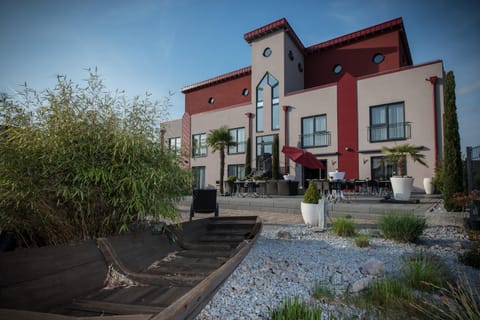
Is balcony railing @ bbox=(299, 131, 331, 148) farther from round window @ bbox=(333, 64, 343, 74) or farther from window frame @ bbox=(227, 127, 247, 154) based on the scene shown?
round window @ bbox=(333, 64, 343, 74)

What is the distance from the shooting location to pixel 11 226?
7.11 feet

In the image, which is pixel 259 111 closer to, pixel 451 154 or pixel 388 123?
pixel 388 123

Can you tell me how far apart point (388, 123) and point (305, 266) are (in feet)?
39.2

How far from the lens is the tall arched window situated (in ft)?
53.3

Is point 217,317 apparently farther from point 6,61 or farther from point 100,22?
point 100,22

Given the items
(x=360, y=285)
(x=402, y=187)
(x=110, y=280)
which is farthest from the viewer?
(x=402, y=187)

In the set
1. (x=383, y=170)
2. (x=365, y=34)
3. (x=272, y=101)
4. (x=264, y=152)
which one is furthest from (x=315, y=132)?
(x=365, y=34)

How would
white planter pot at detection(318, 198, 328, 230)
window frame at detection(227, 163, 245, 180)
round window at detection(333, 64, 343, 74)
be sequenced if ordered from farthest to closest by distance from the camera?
window frame at detection(227, 163, 245, 180) → round window at detection(333, 64, 343, 74) → white planter pot at detection(318, 198, 328, 230)

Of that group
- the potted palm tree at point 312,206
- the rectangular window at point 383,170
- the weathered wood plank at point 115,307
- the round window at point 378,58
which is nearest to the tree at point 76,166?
the weathered wood plank at point 115,307

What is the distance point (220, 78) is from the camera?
1989 centimetres

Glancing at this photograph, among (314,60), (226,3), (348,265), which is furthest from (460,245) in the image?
(314,60)

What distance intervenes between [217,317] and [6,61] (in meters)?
3.47

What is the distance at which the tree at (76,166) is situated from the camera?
2031 millimetres

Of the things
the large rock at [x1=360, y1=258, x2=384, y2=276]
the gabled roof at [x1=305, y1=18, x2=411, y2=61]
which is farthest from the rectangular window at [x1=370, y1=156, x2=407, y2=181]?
Result: the large rock at [x1=360, y1=258, x2=384, y2=276]
